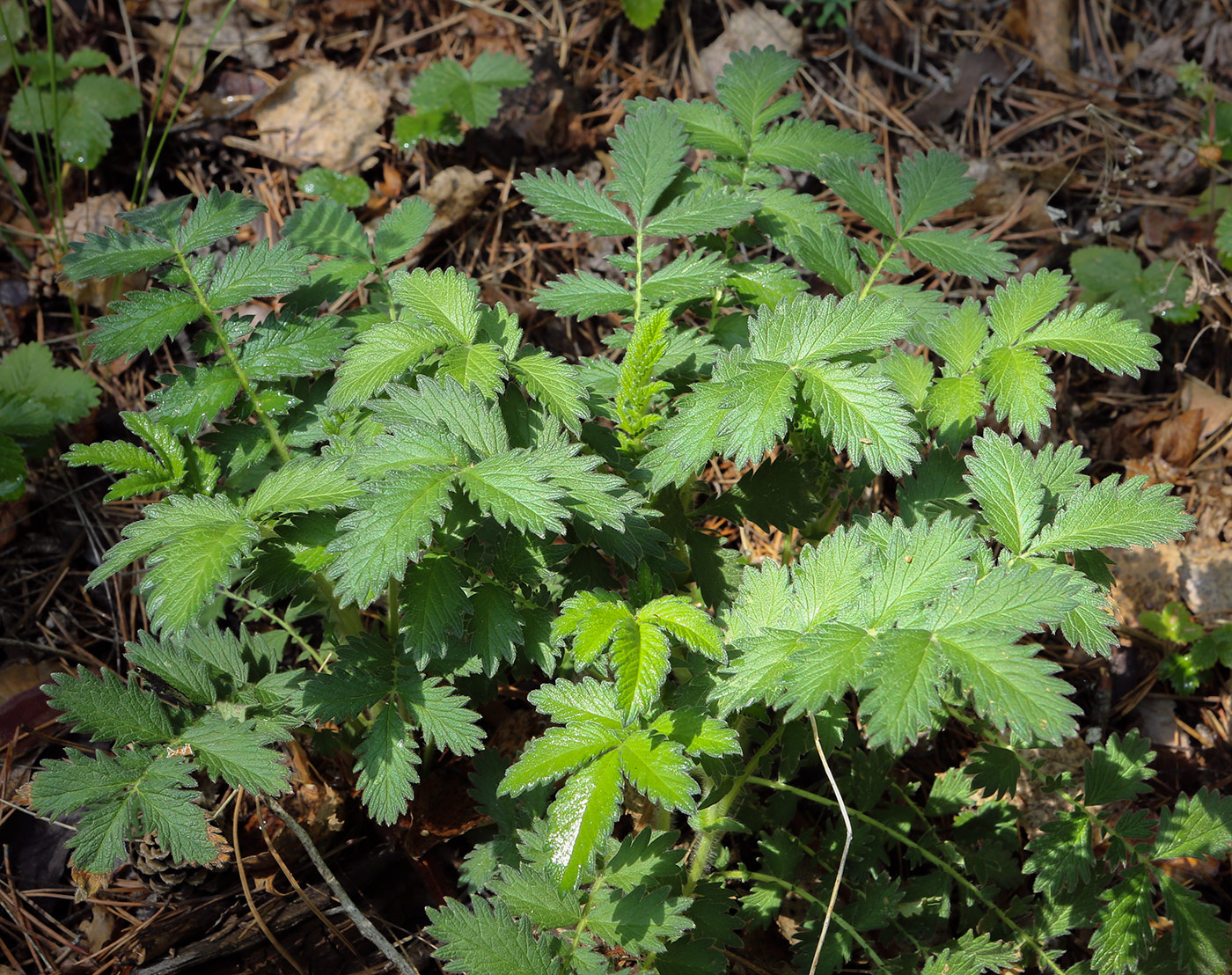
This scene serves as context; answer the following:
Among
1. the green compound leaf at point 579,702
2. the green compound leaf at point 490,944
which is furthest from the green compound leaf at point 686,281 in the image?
the green compound leaf at point 490,944

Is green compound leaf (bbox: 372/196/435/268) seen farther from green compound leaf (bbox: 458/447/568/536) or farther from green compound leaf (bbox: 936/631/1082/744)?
green compound leaf (bbox: 936/631/1082/744)

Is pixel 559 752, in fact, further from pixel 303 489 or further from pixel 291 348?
pixel 291 348

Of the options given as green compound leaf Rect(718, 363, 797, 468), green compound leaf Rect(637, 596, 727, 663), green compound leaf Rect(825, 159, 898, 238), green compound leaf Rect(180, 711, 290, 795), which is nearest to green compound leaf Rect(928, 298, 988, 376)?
green compound leaf Rect(825, 159, 898, 238)

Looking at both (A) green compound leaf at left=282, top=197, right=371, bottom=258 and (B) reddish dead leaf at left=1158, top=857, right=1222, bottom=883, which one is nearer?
(A) green compound leaf at left=282, top=197, right=371, bottom=258

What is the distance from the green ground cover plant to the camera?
5.48ft

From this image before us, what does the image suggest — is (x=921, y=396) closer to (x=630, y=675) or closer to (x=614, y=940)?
(x=630, y=675)

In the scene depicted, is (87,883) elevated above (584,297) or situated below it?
below

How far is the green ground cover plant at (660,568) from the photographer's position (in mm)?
1671

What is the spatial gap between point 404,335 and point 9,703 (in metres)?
1.70

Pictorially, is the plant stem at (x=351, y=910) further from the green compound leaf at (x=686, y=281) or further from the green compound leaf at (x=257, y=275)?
the green compound leaf at (x=686, y=281)

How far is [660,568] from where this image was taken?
2047 mm

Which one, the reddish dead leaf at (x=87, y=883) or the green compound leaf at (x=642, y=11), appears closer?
the reddish dead leaf at (x=87, y=883)

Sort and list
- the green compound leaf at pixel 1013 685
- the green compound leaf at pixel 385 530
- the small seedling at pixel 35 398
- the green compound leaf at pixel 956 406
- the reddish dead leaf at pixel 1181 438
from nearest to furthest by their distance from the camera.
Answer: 1. the green compound leaf at pixel 1013 685
2. the green compound leaf at pixel 385 530
3. the green compound leaf at pixel 956 406
4. the small seedling at pixel 35 398
5. the reddish dead leaf at pixel 1181 438

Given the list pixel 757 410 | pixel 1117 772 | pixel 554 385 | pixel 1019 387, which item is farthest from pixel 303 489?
pixel 1117 772
